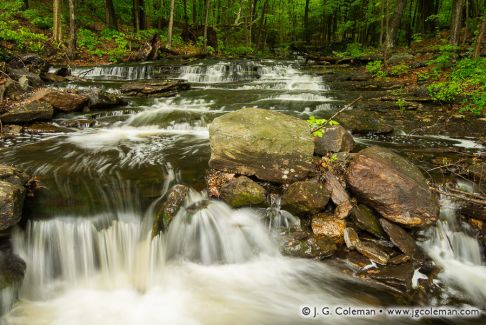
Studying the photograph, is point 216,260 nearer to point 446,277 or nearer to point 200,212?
point 200,212

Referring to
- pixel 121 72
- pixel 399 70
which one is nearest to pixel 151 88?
pixel 121 72

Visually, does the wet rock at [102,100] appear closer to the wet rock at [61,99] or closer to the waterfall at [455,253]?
the wet rock at [61,99]

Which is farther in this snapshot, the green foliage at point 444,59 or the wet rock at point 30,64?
the green foliage at point 444,59

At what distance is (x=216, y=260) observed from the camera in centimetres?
454

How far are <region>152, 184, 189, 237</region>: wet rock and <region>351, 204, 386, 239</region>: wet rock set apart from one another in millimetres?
2496

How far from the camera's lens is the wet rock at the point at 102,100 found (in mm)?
9492

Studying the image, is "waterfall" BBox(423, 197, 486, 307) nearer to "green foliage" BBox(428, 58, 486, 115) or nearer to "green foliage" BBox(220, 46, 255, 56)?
"green foliage" BBox(428, 58, 486, 115)

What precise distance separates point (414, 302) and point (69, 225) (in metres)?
4.43

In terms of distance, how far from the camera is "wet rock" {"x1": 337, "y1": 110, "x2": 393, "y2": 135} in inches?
317

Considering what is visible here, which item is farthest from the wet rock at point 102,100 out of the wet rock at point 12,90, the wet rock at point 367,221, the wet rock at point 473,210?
the wet rock at point 473,210

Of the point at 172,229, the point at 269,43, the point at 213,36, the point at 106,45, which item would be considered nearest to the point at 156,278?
the point at 172,229

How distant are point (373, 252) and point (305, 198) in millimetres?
1113

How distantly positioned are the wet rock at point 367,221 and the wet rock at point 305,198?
0.45m

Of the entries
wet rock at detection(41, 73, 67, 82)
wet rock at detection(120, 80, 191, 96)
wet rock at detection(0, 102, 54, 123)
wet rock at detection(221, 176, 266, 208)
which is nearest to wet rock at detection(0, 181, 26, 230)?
wet rock at detection(221, 176, 266, 208)
